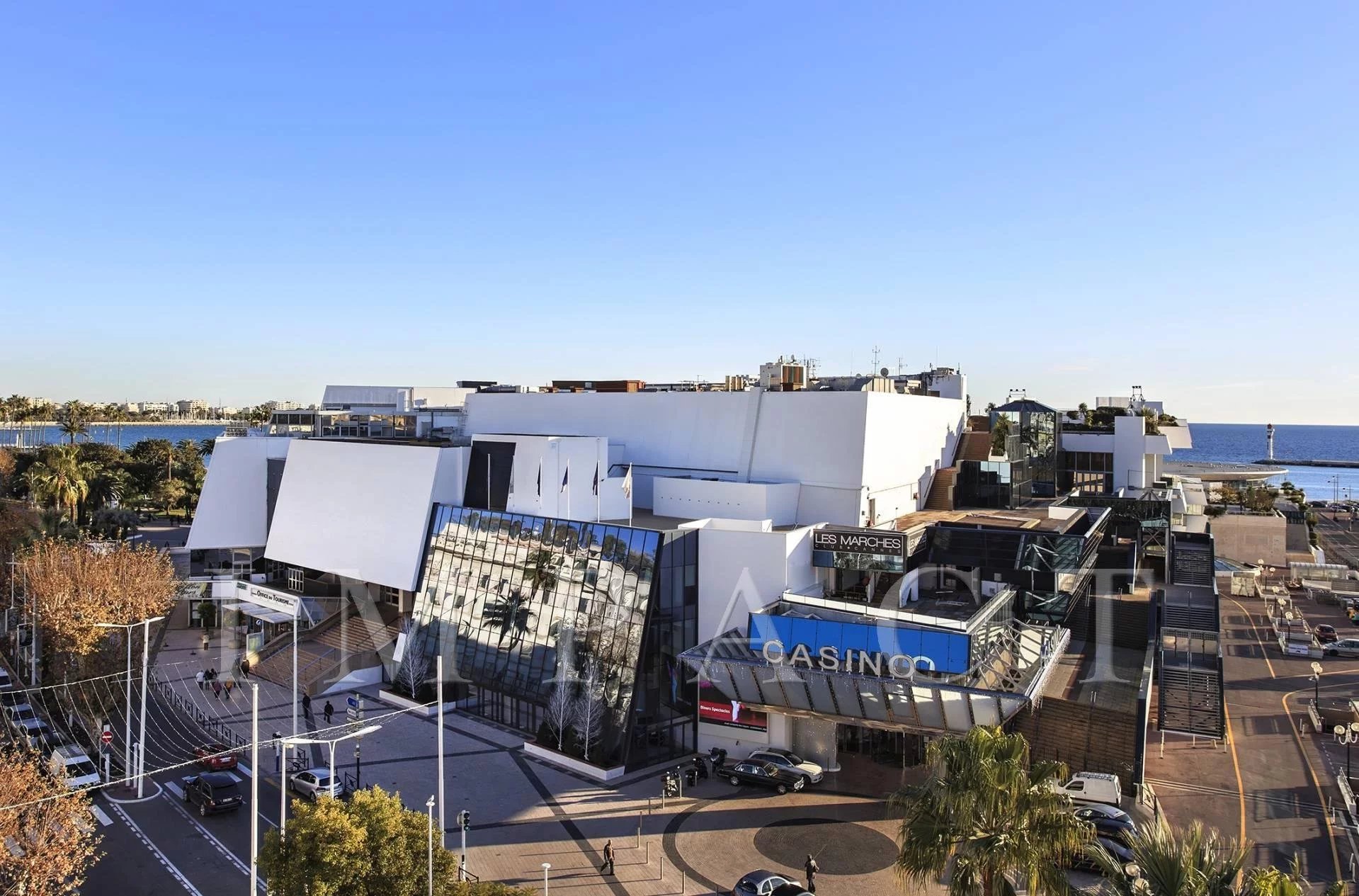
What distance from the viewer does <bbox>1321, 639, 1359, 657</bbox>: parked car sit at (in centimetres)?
5425

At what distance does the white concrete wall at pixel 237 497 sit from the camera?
2620 inches

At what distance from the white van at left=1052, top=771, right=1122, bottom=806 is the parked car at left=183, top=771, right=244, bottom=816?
3176 cm

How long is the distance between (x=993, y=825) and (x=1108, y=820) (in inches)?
608

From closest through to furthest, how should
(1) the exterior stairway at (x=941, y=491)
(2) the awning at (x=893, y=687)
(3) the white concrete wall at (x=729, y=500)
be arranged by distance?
1. (2) the awning at (x=893, y=687)
2. (3) the white concrete wall at (x=729, y=500)
3. (1) the exterior stairway at (x=941, y=491)

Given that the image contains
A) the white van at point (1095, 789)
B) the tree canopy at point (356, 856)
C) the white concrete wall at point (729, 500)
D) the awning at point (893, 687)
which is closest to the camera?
the tree canopy at point (356, 856)

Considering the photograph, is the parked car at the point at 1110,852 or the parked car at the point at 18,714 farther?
the parked car at the point at 18,714

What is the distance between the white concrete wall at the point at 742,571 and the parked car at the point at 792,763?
18.6 feet

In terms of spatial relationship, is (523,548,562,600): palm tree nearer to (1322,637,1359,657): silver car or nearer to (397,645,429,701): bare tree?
(397,645,429,701): bare tree

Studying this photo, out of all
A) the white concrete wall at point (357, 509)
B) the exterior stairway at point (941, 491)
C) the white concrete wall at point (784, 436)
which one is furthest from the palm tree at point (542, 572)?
the exterior stairway at point (941, 491)

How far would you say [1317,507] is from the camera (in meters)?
163

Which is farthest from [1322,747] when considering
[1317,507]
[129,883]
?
[1317,507]

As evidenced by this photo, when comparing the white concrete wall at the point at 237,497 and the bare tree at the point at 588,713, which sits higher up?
the white concrete wall at the point at 237,497

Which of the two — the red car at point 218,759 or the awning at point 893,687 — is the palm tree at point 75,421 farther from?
the awning at point 893,687

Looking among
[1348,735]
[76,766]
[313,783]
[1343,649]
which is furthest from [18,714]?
[1343,649]
